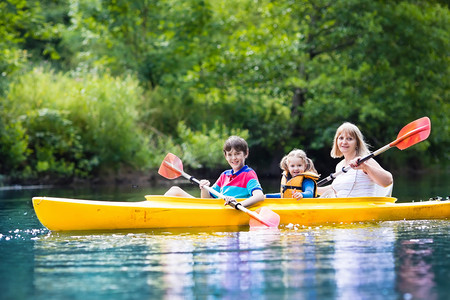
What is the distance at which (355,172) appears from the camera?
7.95 metres

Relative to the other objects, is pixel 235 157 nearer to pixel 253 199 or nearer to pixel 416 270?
pixel 253 199

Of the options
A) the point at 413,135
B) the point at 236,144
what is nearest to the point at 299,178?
the point at 236,144

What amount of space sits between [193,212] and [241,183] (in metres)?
0.60

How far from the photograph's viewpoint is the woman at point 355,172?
25.0ft

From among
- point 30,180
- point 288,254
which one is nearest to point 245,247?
point 288,254

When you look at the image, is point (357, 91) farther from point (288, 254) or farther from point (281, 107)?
point (288, 254)

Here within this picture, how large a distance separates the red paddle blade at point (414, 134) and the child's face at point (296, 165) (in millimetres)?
1209

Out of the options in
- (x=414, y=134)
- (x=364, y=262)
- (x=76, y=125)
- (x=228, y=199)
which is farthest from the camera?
(x=76, y=125)

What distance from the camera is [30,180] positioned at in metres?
15.3

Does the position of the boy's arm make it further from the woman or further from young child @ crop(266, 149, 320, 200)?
the woman

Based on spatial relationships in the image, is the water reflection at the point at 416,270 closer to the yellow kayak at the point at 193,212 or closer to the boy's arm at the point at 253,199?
the yellow kayak at the point at 193,212

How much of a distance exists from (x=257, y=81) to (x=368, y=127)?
10.7ft

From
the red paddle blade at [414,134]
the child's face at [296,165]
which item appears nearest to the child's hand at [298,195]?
the child's face at [296,165]

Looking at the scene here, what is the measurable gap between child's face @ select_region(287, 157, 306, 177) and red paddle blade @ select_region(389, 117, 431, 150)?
1.21 m
